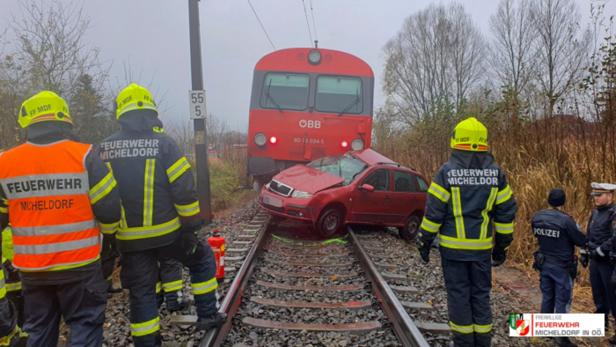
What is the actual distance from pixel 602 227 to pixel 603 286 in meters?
0.60

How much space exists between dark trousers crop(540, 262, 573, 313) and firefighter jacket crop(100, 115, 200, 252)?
3369 millimetres

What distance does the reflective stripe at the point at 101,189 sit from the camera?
2555 mm

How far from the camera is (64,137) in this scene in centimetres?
259

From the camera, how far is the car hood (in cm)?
714

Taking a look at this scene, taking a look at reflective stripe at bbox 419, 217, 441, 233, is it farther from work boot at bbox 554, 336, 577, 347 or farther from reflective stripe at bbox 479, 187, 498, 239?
work boot at bbox 554, 336, 577, 347

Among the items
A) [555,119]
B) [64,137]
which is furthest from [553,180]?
[64,137]

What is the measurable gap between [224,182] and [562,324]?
31.1 feet

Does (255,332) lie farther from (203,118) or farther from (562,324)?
(203,118)

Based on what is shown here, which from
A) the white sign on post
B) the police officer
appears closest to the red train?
the white sign on post

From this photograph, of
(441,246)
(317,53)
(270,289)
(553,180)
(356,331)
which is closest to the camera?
(441,246)

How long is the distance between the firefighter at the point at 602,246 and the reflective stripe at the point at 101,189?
4238 millimetres

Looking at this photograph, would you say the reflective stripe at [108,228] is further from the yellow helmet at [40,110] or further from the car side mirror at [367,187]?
the car side mirror at [367,187]

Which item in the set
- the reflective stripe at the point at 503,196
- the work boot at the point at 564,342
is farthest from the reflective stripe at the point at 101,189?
the work boot at the point at 564,342

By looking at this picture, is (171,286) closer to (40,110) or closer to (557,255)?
(40,110)
